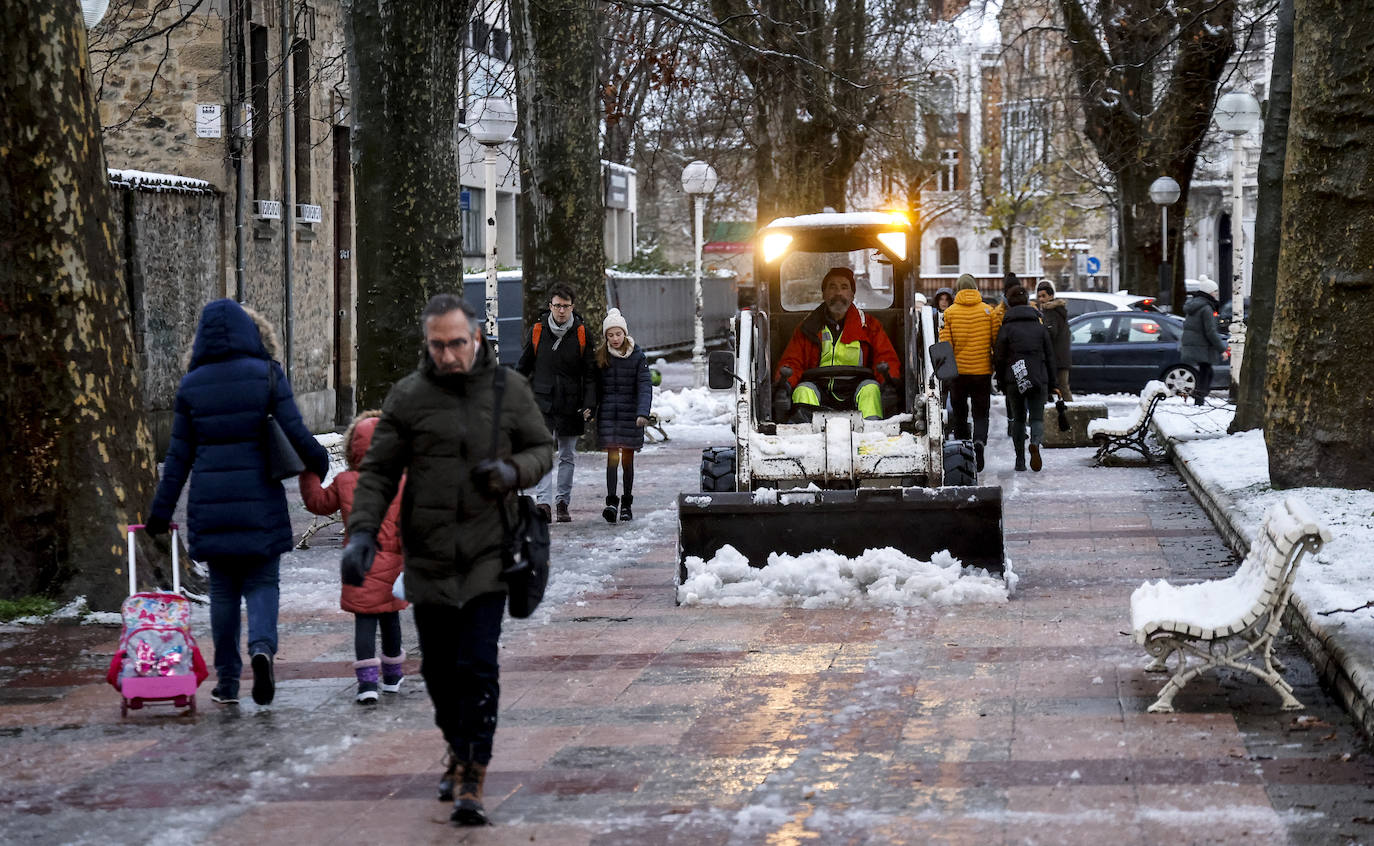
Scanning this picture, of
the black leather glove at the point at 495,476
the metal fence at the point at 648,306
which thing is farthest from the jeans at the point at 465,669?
the metal fence at the point at 648,306

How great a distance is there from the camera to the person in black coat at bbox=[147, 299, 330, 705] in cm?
823

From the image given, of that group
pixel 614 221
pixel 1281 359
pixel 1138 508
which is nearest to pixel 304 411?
pixel 1138 508

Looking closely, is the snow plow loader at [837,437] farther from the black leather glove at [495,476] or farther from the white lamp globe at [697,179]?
the white lamp globe at [697,179]

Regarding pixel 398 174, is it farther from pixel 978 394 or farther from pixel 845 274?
pixel 978 394

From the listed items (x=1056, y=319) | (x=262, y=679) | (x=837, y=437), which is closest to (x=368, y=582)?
(x=262, y=679)

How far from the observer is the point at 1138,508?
15594 mm

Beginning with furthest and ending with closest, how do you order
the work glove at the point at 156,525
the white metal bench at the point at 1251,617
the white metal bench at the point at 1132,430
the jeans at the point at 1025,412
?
the white metal bench at the point at 1132,430 < the jeans at the point at 1025,412 < the work glove at the point at 156,525 < the white metal bench at the point at 1251,617

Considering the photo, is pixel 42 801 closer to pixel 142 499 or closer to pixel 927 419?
pixel 142 499

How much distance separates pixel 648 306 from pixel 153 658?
38715 mm

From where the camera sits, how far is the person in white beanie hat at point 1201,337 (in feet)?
85.3

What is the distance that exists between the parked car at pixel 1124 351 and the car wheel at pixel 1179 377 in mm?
58

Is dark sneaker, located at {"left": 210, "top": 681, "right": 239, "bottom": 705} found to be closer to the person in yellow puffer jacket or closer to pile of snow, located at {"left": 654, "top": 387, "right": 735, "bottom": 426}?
the person in yellow puffer jacket

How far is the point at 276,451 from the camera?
27.1 feet

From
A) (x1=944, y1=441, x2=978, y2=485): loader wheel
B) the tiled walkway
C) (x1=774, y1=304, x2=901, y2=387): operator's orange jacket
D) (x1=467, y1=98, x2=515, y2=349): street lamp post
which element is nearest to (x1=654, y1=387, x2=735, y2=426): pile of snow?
(x1=467, y1=98, x2=515, y2=349): street lamp post
